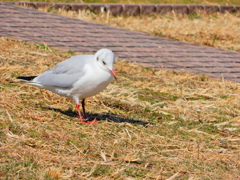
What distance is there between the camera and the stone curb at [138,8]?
1166 centimetres

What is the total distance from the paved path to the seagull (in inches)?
118

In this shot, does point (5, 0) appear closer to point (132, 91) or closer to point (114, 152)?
point (132, 91)

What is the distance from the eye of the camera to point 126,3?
1311 centimetres

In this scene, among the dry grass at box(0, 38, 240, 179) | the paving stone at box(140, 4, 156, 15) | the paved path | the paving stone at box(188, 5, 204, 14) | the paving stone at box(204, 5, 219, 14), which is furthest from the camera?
the paving stone at box(204, 5, 219, 14)

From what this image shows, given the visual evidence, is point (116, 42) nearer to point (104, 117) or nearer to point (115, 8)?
point (115, 8)

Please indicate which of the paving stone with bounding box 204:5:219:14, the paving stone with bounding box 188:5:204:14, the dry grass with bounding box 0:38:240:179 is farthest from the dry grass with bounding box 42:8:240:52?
the dry grass with bounding box 0:38:240:179

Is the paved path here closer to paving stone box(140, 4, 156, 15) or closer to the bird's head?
paving stone box(140, 4, 156, 15)

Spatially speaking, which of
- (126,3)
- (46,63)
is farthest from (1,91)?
(126,3)

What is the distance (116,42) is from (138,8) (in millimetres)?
4194

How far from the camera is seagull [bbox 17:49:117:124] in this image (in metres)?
4.32

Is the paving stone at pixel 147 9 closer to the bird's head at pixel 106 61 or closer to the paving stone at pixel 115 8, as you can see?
the paving stone at pixel 115 8

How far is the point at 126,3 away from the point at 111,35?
3966 mm

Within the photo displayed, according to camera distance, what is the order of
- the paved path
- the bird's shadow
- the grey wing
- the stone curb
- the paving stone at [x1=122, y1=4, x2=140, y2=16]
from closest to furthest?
the grey wing, the bird's shadow, the paved path, the stone curb, the paving stone at [x1=122, y1=4, x2=140, y2=16]

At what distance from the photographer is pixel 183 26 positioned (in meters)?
11.6
